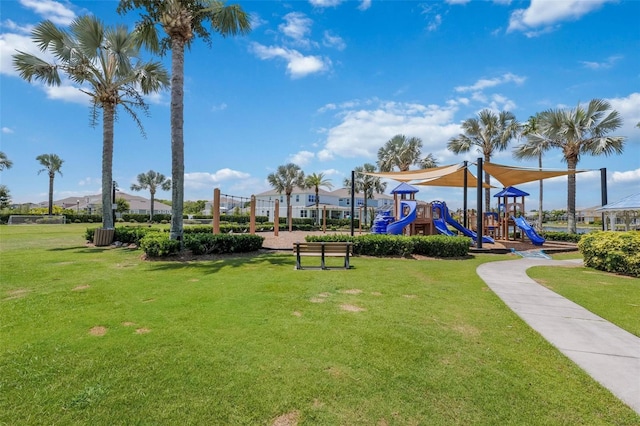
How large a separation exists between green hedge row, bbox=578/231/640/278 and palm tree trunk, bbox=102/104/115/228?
18171 mm

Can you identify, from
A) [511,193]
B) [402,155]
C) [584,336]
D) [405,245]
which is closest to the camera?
[584,336]

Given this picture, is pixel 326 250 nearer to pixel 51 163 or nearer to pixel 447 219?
pixel 447 219

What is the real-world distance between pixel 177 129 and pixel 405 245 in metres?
8.92

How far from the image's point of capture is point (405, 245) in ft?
38.4

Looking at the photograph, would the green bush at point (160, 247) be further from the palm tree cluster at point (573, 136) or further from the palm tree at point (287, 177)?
the palm tree at point (287, 177)

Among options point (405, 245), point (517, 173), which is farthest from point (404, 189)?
point (405, 245)

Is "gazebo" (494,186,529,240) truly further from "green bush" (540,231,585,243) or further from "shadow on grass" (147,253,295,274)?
"shadow on grass" (147,253,295,274)

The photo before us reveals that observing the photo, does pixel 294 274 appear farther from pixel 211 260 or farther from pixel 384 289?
pixel 211 260

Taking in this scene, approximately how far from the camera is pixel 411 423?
94.9 inches

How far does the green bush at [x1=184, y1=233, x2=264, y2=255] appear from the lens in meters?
10.9

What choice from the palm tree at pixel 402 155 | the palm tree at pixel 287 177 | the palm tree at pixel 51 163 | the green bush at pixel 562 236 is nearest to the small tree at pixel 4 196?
the palm tree at pixel 51 163

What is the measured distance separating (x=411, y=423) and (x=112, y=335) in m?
3.48

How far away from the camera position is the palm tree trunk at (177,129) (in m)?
11.1

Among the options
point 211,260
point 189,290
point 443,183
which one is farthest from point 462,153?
point 189,290
